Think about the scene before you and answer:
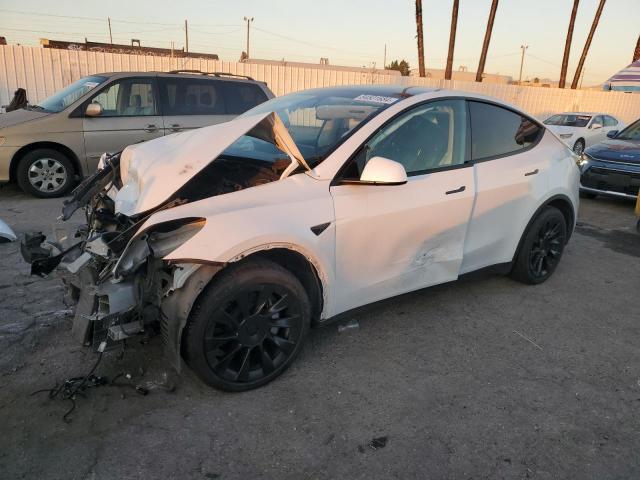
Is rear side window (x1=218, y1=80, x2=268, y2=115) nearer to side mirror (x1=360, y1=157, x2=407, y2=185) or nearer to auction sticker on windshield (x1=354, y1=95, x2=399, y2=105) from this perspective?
auction sticker on windshield (x1=354, y1=95, x2=399, y2=105)

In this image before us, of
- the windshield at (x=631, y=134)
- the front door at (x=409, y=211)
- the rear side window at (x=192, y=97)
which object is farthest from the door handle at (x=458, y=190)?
the windshield at (x=631, y=134)

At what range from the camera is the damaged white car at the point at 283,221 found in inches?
99.7

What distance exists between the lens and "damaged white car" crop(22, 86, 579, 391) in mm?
2531

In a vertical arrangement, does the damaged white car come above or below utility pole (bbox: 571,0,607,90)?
below

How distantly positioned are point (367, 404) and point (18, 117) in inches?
272

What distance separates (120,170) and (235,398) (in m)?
1.84

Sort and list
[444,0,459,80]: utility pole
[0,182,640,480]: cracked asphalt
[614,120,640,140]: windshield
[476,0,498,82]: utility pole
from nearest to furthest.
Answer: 1. [0,182,640,480]: cracked asphalt
2. [614,120,640,140]: windshield
3. [444,0,459,80]: utility pole
4. [476,0,498,82]: utility pole

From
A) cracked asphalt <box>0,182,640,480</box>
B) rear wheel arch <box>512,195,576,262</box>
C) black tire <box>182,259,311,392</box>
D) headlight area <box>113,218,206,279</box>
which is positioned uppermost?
headlight area <box>113,218,206,279</box>

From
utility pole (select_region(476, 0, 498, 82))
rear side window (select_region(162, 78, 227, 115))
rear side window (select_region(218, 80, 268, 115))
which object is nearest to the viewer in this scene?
rear side window (select_region(162, 78, 227, 115))

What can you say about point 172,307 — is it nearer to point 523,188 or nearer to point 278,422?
point 278,422

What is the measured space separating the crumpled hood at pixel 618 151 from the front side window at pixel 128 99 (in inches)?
292

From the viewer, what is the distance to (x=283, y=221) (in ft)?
8.84

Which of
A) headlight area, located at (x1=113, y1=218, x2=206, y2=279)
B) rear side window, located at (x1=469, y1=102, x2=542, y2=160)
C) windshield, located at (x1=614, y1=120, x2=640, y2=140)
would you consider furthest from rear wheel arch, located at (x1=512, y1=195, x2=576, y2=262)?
windshield, located at (x1=614, y1=120, x2=640, y2=140)

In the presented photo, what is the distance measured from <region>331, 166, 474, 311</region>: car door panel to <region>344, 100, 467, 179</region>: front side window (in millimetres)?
104
